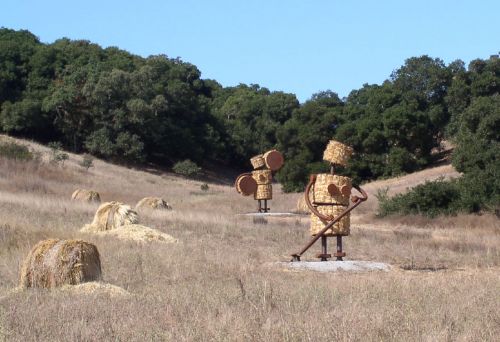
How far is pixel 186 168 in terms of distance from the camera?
70.6m

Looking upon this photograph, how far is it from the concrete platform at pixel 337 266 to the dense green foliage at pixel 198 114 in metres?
41.8

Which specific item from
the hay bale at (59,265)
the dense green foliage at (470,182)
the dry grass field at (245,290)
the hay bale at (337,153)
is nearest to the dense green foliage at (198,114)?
the dense green foliage at (470,182)

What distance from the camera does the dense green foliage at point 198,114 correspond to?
65.1 metres

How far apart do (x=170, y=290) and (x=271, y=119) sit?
75.8 m

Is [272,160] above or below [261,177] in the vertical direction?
above

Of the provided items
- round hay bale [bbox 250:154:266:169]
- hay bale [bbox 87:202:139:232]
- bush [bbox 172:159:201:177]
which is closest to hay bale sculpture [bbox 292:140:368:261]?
hay bale [bbox 87:202:139:232]

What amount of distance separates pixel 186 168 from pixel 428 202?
41.0 meters

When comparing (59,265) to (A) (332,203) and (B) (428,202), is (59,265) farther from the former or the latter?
(B) (428,202)

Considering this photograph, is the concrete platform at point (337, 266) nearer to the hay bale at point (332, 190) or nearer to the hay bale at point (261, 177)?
the hay bale at point (332, 190)

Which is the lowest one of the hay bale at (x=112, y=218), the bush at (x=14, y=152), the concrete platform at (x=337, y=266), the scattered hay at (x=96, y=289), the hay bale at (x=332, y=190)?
the concrete platform at (x=337, y=266)

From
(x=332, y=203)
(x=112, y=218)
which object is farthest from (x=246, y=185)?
(x=332, y=203)

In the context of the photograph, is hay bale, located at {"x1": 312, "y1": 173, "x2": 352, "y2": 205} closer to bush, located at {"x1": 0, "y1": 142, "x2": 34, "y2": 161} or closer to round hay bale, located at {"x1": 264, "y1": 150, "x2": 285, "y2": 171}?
round hay bale, located at {"x1": 264, "y1": 150, "x2": 285, "y2": 171}

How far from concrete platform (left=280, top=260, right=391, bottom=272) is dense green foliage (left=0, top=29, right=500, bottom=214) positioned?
4175 cm

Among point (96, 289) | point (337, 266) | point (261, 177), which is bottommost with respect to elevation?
point (337, 266)
